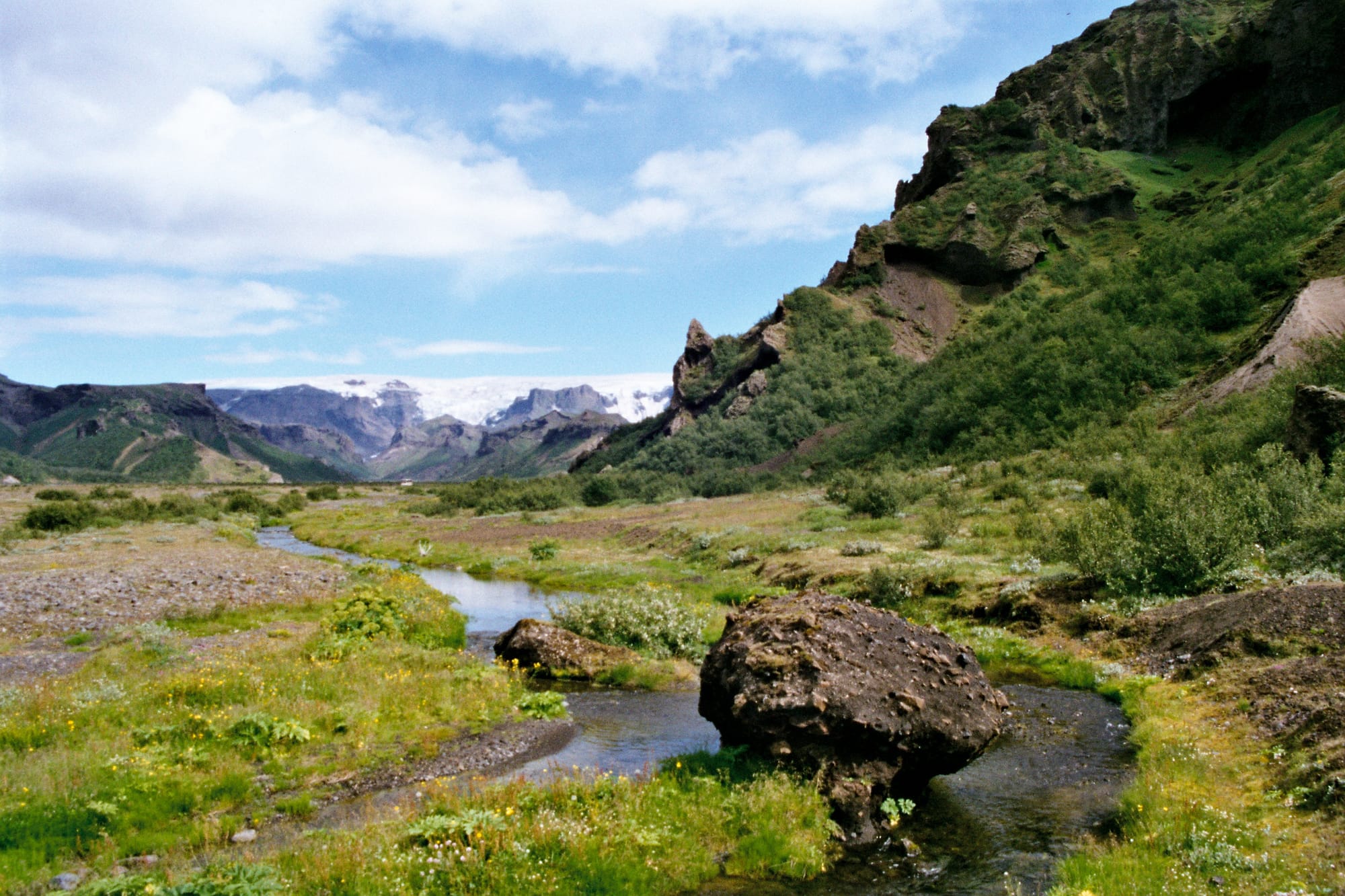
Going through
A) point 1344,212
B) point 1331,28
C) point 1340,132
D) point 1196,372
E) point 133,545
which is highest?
point 1331,28

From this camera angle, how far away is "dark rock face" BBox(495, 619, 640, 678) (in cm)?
2253

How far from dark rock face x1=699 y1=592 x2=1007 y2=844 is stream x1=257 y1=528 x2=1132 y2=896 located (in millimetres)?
Answer: 866

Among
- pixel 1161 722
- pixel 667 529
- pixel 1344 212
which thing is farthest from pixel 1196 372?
pixel 1161 722

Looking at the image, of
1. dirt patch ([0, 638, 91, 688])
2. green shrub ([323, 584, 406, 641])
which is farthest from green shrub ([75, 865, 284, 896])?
green shrub ([323, 584, 406, 641])

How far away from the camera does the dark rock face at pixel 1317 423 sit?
26891 millimetres

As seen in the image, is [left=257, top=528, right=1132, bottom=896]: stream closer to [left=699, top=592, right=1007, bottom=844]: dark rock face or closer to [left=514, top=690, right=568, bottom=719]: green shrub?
[left=514, top=690, right=568, bottom=719]: green shrub

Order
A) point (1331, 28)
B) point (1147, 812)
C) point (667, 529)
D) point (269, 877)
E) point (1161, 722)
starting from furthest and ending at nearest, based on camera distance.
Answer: point (1331, 28), point (667, 529), point (1161, 722), point (1147, 812), point (269, 877)

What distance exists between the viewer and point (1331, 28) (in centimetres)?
9812

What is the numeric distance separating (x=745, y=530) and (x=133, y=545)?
41.6m

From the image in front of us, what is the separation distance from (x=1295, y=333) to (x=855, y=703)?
44.4 meters

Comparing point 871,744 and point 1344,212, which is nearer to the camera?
point 871,744

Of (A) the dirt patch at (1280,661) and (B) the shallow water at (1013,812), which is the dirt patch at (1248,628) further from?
(B) the shallow water at (1013,812)

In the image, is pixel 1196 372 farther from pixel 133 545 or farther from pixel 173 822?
pixel 133 545

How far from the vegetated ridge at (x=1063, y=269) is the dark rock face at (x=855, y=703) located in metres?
38.7
